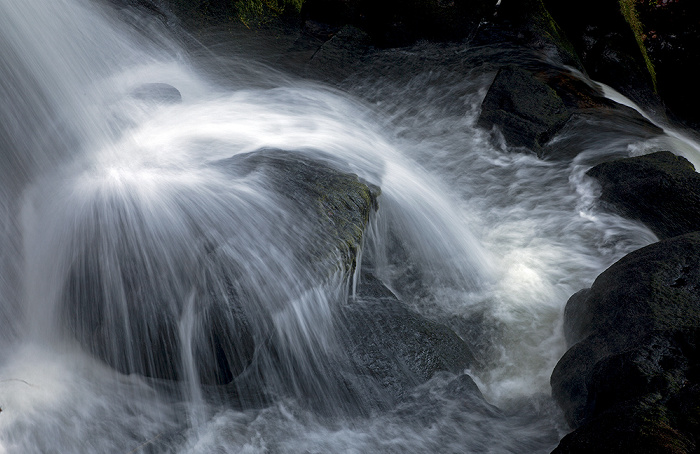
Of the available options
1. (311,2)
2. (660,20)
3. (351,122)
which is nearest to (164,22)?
(311,2)

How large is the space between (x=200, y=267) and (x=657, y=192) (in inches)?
189

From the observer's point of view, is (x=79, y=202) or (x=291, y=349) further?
(x=79, y=202)

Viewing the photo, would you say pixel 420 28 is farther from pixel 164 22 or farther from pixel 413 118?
pixel 164 22

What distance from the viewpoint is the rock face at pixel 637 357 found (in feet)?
9.61

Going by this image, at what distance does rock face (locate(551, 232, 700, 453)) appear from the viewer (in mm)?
2928

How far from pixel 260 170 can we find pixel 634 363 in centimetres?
341

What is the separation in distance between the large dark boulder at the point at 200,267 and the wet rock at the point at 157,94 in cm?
264

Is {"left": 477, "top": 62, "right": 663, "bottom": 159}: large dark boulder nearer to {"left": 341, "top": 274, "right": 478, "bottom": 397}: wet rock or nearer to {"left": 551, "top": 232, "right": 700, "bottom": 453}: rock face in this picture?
{"left": 551, "top": 232, "right": 700, "bottom": 453}: rock face

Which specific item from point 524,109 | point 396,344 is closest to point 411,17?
point 524,109

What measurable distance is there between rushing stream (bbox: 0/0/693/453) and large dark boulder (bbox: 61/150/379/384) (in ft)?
0.06

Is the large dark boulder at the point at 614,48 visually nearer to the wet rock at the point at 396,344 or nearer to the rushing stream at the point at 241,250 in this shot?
the rushing stream at the point at 241,250

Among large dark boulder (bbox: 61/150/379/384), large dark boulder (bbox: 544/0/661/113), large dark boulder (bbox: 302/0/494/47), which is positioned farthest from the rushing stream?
large dark boulder (bbox: 302/0/494/47)

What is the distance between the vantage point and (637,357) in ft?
11.5

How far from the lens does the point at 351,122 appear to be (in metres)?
7.45
